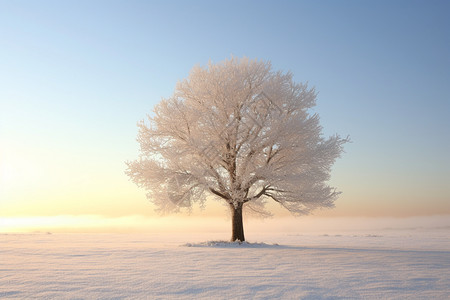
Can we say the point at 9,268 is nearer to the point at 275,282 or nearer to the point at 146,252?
the point at 146,252

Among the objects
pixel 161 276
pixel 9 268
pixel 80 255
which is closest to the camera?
pixel 161 276

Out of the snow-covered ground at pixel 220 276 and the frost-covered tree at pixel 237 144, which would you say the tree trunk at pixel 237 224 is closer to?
the frost-covered tree at pixel 237 144

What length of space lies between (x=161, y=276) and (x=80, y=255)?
6530 mm

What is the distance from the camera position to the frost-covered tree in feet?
68.7

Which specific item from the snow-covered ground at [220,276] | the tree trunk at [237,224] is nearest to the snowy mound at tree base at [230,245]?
the tree trunk at [237,224]

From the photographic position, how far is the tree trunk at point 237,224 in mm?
22359

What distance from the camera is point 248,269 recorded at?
11945 millimetres

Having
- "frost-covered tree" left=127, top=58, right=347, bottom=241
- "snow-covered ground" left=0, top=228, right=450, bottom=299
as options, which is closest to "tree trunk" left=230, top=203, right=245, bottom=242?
"frost-covered tree" left=127, top=58, right=347, bottom=241

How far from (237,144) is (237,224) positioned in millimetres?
4983

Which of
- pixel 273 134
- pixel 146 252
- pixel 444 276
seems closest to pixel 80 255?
pixel 146 252

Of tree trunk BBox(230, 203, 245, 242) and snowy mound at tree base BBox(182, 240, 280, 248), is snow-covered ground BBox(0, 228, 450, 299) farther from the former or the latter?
tree trunk BBox(230, 203, 245, 242)

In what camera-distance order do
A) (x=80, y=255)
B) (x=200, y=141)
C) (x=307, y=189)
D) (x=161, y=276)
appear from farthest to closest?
(x=307, y=189)
(x=200, y=141)
(x=80, y=255)
(x=161, y=276)

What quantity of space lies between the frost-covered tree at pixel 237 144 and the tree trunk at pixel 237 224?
0.06 metres

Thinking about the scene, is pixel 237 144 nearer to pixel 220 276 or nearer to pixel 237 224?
pixel 237 224
